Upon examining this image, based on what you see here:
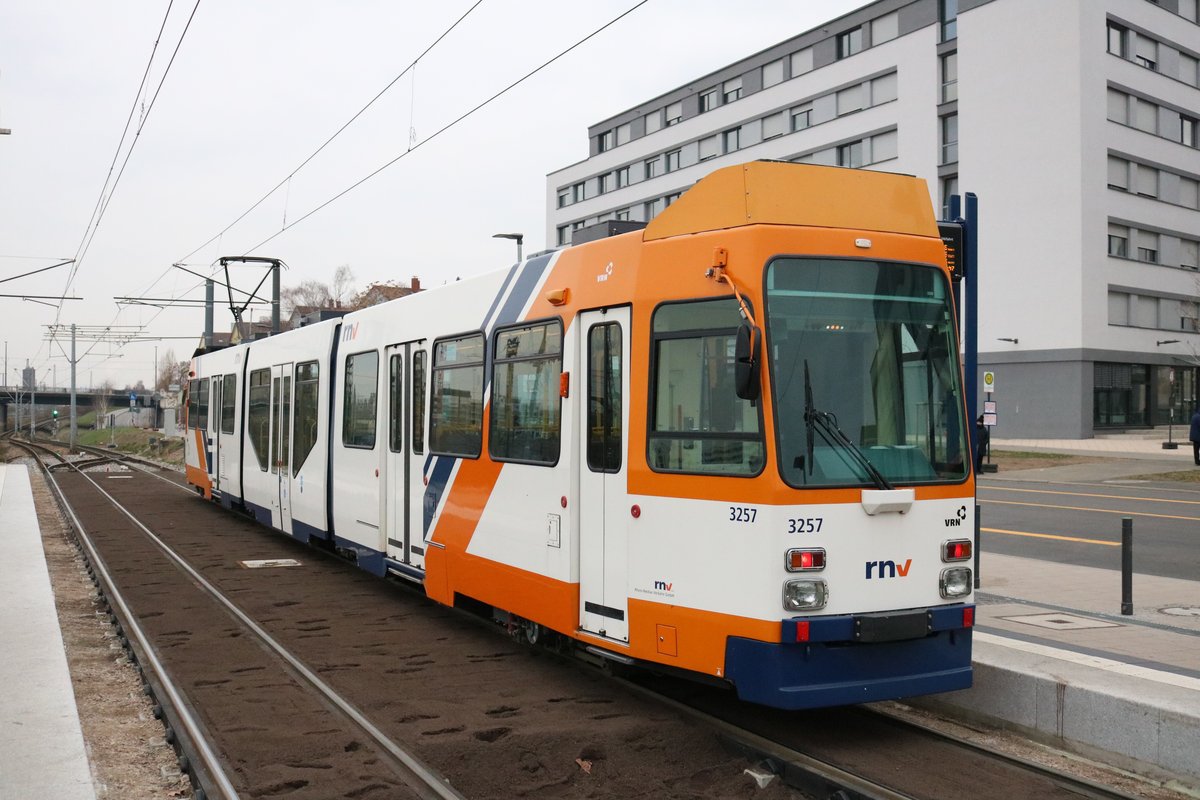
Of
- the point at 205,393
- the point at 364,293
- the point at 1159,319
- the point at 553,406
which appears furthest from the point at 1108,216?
the point at 364,293

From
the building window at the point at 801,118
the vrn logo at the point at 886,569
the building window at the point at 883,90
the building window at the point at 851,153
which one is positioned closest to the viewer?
the vrn logo at the point at 886,569

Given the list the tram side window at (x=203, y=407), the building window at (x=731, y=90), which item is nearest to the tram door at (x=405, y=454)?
the tram side window at (x=203, y=407)

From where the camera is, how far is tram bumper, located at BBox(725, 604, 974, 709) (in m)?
6.06

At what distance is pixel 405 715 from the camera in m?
7.04

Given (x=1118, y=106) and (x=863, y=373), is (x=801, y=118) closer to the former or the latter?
(x=1118, y=106)

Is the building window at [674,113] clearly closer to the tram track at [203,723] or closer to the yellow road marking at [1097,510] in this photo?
the yellow road marking at [1097,510]

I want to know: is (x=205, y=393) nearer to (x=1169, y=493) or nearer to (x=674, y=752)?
(x=674, y=752)

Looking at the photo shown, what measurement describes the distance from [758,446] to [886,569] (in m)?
1.02

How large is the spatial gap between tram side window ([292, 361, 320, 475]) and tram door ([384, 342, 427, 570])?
303 cm

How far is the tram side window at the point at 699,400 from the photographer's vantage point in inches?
250

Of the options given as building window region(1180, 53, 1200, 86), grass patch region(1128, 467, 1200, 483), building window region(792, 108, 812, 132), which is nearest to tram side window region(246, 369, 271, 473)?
grass patch region(1128, 467, 1200, 483)

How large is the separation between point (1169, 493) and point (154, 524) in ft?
67.4

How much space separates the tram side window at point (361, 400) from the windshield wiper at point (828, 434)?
628 cm


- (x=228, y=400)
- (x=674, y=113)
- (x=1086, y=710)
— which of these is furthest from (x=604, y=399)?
(x=674, y=113)
